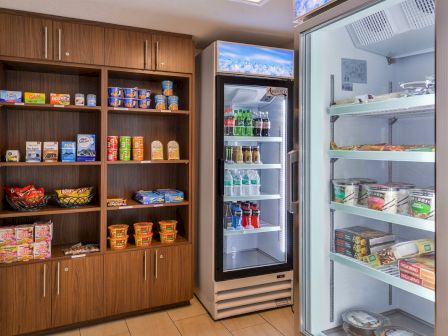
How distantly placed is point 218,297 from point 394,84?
7.08 ft

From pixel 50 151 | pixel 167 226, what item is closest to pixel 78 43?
pixel 50 151

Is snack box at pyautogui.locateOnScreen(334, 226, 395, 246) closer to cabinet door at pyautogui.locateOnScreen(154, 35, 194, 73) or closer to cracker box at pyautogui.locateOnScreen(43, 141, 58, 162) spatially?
cabinet door at pyautogui.locateOnScreen(154, 35, 194, 73)

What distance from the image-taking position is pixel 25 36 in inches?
104

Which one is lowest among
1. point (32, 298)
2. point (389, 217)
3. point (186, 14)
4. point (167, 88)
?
point (32, 298)

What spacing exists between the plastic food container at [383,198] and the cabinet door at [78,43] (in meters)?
2.29

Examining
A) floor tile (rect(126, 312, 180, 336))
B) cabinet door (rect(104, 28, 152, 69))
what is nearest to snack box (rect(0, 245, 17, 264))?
floor tile (rect(126, 312, 180, 336))

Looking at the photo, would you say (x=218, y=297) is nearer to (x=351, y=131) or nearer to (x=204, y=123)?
(x=204, y=123)

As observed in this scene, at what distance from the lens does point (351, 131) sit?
5.83ft

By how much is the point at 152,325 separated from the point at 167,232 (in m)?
0.77

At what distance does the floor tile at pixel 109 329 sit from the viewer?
110 inches

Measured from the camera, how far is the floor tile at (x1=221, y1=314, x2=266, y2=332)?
9.57 feet

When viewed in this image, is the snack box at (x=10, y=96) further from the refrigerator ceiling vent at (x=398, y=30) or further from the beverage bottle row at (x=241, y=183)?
the refrigerator ceiling vent at (x=398, y=30)

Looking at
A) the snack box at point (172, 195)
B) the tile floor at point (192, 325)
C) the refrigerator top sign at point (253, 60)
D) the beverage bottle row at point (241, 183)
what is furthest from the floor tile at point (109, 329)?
the refrigerator top sign at point (253, 60)

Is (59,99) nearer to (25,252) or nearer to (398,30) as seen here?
(25,252)
